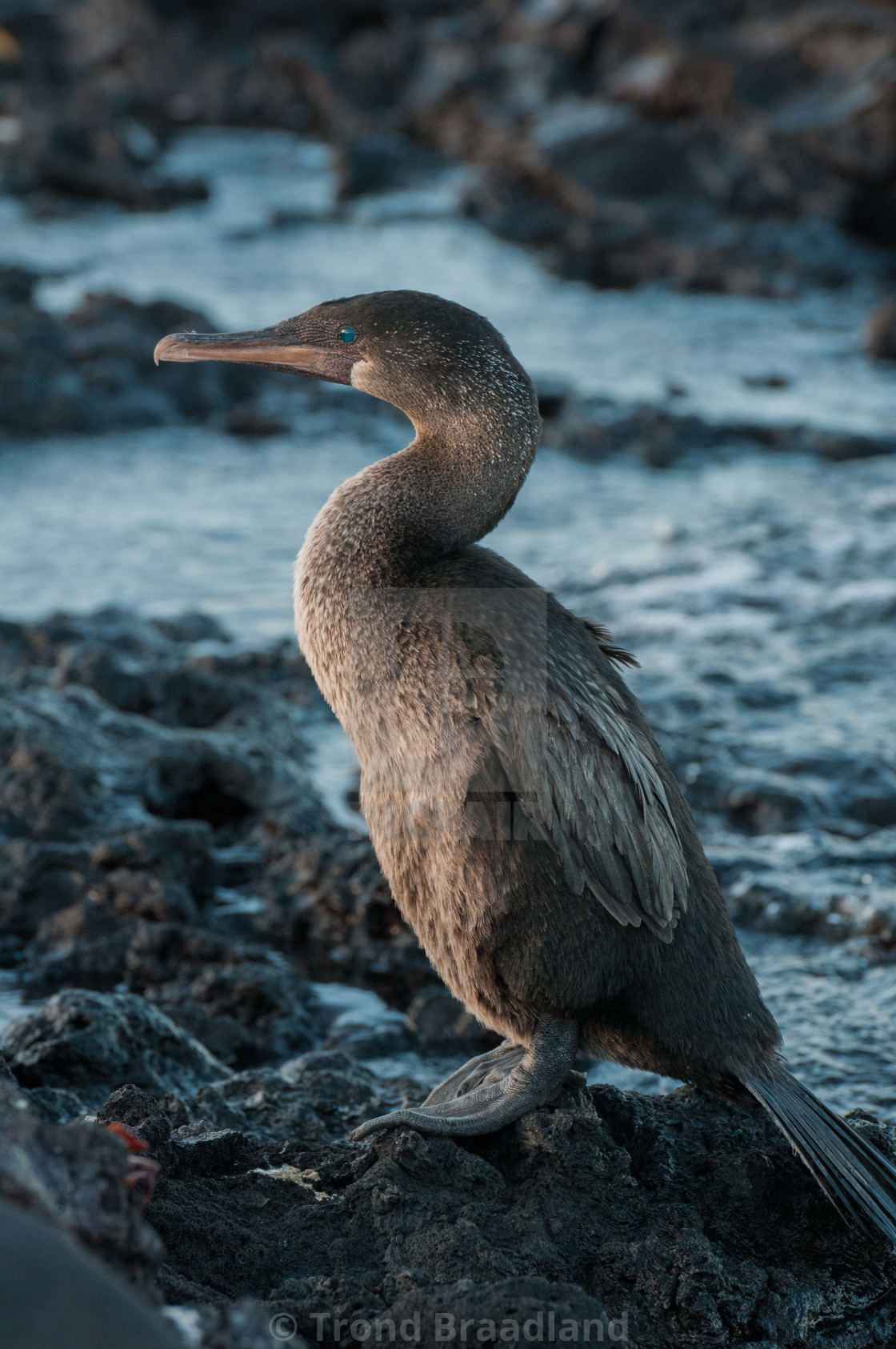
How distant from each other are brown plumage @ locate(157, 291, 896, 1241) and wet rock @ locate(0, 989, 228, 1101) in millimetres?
700

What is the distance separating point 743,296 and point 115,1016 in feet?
35.1

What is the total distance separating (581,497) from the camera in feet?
28.7

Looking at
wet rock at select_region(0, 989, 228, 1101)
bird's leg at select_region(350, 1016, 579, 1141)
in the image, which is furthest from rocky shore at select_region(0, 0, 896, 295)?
bird's leg at select_region(350, 1016, 579, 1141)

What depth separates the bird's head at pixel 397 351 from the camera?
11.2ft

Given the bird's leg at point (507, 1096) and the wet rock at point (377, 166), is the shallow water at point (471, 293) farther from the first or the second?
the bird's leg at point (507, 1096)

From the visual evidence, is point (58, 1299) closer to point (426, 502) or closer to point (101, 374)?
point (426, 502)

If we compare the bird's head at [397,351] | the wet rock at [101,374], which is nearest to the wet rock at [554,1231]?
the bird's head at [397,351]

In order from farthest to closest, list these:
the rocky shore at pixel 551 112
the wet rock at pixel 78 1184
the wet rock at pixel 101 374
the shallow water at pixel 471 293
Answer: the rocky shore at pixel 551 112 < the shallow water at pixel 471 293 < the wet rock at pixel 101 374 < the wet rock at pixel 78 1184

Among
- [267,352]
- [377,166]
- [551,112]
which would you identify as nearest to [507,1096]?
[267,352]

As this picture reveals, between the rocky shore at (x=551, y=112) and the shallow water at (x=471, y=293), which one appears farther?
the rocky shore at (x=551, y=112)

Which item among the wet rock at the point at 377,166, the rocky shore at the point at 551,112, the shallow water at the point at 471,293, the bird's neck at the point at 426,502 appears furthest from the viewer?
the wet rock at the point at 377,166

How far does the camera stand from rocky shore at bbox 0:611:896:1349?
2379 mm

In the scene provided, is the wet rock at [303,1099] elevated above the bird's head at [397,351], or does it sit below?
Answer: below

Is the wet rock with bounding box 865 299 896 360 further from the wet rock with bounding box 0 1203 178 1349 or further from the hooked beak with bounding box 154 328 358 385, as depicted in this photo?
the wet rock with bounding box 0 1203 178 1349
